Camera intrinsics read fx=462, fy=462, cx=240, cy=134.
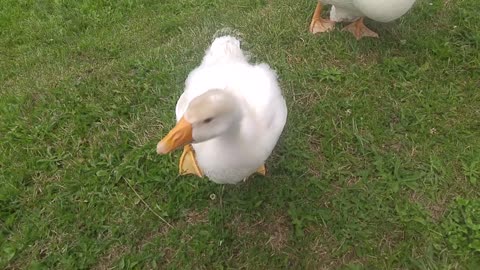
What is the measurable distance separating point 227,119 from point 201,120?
0.13m

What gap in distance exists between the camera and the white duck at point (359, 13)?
3.09m

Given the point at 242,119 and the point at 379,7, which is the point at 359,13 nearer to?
the point at 379,7

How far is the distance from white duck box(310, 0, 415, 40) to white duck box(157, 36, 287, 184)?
36.7 inches

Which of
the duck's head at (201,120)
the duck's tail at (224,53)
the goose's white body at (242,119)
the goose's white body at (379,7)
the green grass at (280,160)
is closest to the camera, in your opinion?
the duck's head at (201,120)

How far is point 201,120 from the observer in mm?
2035

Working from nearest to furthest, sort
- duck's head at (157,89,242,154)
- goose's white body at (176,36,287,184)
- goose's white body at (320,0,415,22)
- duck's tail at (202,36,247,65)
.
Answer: duck's head at (157,89,242,154) → goose's white body at (176,36,287,184) → duck's tail at (202,36,247,65) → goose's white body at (320,0,415,22)

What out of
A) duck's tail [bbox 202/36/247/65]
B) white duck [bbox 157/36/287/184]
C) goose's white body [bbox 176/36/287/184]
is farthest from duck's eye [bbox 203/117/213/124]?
duck's tail [bbox 202/36/247/65]

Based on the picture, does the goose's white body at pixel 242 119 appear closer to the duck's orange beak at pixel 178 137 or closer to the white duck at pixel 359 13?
the duck's orange beak at pixel 178 137

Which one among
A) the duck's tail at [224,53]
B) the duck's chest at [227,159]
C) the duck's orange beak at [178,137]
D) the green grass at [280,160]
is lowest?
the green grass at [280,160]

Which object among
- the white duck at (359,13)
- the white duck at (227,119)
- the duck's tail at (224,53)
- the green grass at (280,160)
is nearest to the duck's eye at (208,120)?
the white duck at (227,119)

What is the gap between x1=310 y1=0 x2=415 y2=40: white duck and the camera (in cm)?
309

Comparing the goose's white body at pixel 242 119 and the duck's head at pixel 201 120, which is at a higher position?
the duck's head at pixel 201 120

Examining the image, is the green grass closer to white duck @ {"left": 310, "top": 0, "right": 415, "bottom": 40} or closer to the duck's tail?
white duck @ {"left": 310, "top": 0, "right": 415, "bottom": 40}

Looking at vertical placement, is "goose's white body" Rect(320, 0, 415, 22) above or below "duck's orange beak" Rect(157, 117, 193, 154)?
below
